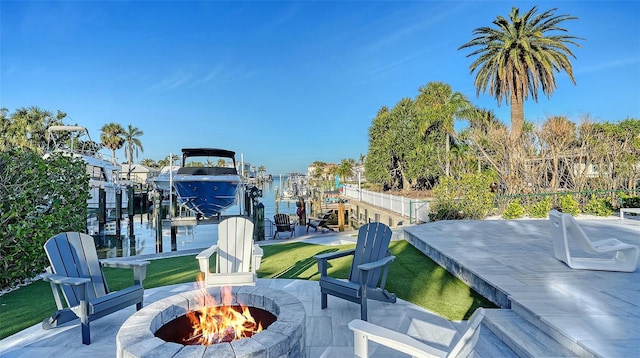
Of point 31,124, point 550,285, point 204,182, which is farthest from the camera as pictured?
point 31,124

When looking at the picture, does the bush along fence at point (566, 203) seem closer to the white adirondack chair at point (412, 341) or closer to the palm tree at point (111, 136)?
the white adirondack chair at point (412, 341)

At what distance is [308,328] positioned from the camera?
3.18 meters

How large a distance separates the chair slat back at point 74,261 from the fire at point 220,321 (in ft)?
4.02

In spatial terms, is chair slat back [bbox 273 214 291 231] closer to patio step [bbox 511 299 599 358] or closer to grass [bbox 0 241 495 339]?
grass [bbox 0 241 495 339]

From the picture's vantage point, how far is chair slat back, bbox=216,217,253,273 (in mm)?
4055

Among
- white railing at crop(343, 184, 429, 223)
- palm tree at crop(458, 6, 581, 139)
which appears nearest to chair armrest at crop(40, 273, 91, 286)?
white railing at crop(343, 184, 429, 223)

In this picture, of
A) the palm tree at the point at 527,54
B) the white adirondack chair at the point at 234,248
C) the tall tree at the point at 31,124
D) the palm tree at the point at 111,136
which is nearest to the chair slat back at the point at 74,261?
the white adirondack chair at the point at 234,248

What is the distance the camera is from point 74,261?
10.4 feet

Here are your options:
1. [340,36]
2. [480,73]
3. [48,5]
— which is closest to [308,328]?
[48,5]

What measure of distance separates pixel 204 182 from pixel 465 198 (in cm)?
1016

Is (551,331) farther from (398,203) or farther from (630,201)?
(630,201)

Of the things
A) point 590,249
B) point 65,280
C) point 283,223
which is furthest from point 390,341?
point 283,223

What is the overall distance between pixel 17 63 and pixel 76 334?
14.3 m

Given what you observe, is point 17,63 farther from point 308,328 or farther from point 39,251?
point 308,328
